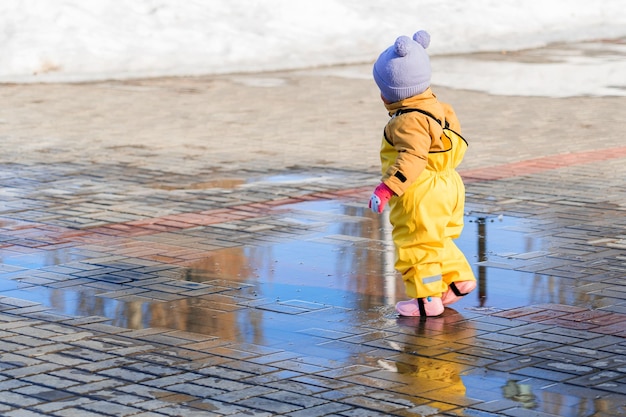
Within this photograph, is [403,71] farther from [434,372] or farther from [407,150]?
[434,372]

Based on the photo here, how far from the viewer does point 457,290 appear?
6395 mm

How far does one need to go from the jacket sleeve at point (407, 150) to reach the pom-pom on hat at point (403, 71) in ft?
0.47

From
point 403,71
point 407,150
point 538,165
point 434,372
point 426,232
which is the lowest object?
point 434,372

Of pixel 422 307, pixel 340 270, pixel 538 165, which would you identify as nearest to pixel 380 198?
pixel 422 307

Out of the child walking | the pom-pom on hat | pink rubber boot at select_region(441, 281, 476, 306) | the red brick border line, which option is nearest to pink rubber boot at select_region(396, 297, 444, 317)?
the child walking

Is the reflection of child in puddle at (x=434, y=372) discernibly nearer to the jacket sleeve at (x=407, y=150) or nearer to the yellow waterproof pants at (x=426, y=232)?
the yellow waterproof pants at (x=426, y=232)

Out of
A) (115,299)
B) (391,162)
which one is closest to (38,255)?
(115,299)

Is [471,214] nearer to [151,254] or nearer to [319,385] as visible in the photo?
[151,254]

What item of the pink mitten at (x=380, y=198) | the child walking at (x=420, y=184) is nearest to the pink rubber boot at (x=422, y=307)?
the child walking at (x=420, y=184)

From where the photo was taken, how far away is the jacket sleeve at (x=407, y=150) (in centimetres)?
604

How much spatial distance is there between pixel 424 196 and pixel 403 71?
62 cm

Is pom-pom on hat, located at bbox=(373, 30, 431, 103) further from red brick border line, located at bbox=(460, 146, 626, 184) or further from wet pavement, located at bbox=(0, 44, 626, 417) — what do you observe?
red brick border line, located at bbox=(460, 146, 626, 184)

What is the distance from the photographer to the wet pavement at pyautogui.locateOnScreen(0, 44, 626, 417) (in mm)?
5059

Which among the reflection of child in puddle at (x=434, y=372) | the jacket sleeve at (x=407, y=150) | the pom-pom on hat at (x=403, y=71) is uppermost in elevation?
the pom-pom on hat at (x=403, y=71)
